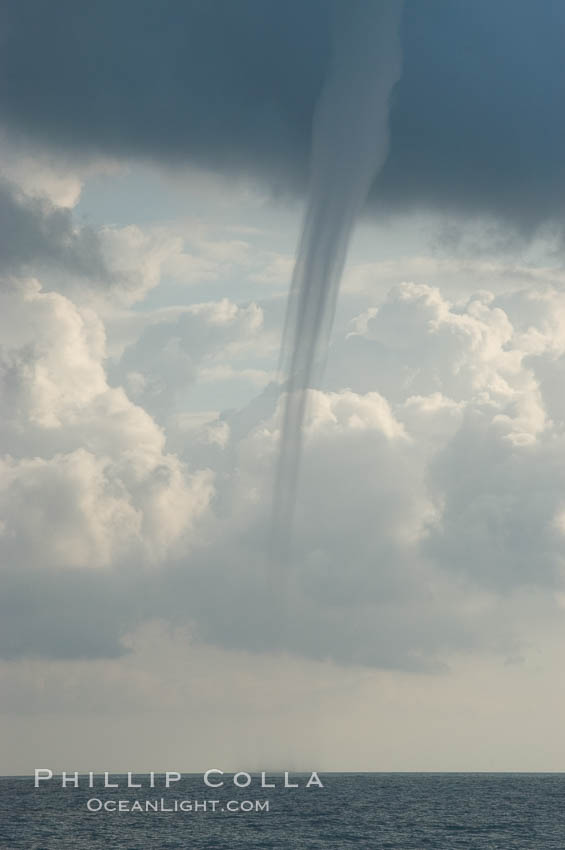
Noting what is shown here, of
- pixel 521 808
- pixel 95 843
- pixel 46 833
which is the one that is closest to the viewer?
pixel 95 843

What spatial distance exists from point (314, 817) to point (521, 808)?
48.4 metres

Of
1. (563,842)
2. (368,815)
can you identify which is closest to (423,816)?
(368,815)

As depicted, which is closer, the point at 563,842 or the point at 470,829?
the point at 563,842

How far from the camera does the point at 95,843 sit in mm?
113750

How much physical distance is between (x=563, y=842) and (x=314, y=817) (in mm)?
43986

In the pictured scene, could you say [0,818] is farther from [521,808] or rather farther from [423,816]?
[521,808]

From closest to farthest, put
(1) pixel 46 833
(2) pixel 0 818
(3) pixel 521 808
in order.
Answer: (1) pixel 46 833, (2) pixel 0 818, (3) pixel 521 808

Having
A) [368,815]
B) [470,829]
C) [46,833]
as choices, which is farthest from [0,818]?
[470,829]

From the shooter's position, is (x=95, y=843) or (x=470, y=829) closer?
(x=95, y=843)

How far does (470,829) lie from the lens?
438ft

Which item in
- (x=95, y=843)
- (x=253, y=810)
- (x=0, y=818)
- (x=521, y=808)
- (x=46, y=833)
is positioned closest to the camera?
(x=95, y=843)

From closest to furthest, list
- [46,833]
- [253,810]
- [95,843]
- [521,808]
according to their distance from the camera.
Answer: [95,843]
[46,833]
[253,810]
[521,808]

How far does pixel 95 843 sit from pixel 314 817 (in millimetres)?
47674

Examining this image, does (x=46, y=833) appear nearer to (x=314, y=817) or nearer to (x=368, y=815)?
(x=314, y=817)
